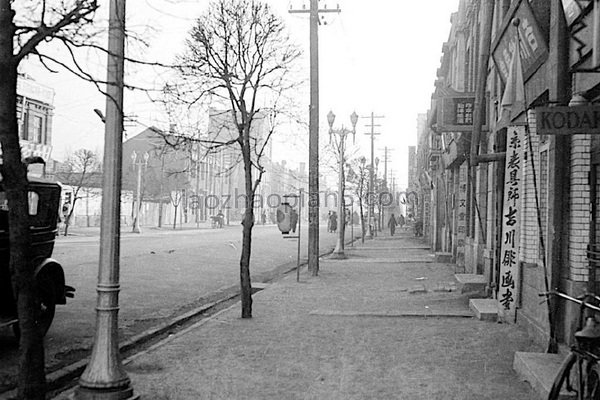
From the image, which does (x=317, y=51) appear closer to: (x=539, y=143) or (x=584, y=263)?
(x=539, y=143)

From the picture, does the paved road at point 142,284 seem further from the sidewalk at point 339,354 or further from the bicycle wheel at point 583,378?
the bicycle wheel at point 583,378

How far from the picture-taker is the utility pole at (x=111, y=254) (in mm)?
6449

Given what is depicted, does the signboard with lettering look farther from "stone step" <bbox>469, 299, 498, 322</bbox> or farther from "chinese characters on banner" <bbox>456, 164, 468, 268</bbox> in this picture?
"stone step" <bbox>469, 299, 498, 322</bbox>

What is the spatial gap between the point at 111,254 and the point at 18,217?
43.2 inches

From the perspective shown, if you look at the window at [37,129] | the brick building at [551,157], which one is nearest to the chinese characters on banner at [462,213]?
the brick building at [551,157]

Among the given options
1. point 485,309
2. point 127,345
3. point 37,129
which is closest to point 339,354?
point 127,345

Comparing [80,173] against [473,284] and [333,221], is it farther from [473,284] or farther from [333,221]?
[473,284]

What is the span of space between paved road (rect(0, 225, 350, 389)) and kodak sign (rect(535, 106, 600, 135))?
20.1ft

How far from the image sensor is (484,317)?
11.7 metres

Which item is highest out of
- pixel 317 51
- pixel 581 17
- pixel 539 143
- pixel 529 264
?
pixel 317 51

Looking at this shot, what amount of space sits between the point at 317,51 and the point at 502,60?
37.8 ft

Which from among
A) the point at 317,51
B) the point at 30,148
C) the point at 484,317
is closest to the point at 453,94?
the point at 317,51

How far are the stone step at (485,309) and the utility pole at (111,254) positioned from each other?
686 cm

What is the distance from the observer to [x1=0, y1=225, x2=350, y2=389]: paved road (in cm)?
1000
